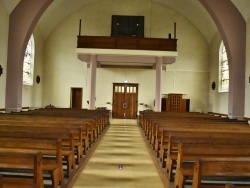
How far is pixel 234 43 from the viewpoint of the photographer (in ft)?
41.3

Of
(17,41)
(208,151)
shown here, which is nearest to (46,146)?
(208,151)

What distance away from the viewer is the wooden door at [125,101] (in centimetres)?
1966

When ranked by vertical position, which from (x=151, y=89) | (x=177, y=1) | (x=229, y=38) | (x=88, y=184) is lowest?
(x=88, y=184)

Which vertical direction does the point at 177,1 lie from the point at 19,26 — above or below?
above

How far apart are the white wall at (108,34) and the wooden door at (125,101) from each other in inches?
25.6

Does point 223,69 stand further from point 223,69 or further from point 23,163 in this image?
point 23,163

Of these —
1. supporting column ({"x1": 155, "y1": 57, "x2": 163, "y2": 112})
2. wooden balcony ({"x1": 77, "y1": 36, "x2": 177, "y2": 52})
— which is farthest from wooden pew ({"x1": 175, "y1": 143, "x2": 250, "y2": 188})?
wooden balcony ({"x1": 77, "y1": 36, "x2": 177, "y2": 52})

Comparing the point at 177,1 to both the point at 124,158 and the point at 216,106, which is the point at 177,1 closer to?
the point at 216,106

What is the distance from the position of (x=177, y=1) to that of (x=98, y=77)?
265 inches

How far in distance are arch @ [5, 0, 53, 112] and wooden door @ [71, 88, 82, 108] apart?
7.04 metres

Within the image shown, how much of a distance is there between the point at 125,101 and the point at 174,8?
6664 mm

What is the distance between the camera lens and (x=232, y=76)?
1260cm

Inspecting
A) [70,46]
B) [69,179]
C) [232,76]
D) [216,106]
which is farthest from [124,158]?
[70,46]

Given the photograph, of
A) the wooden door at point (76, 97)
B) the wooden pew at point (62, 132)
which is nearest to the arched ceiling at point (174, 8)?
the wooden door at point (76, 97)
